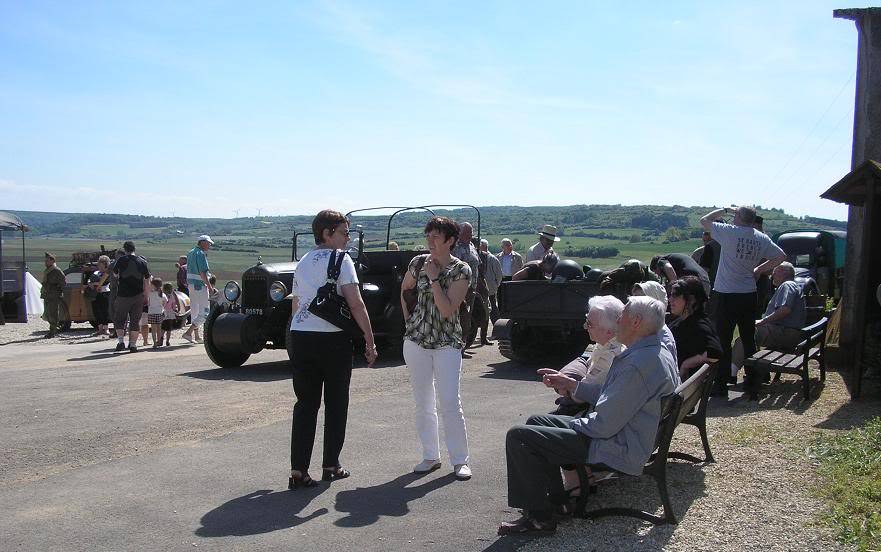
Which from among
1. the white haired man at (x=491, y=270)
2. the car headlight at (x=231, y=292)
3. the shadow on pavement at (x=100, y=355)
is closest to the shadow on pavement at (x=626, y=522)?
the car headlight at (x=231, y=292)

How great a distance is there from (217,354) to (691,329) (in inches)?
278

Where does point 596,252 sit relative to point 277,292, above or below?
below

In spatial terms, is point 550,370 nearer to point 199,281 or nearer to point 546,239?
point 546,239

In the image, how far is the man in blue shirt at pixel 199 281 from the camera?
15.7 m

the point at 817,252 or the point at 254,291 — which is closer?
the point at 254,291

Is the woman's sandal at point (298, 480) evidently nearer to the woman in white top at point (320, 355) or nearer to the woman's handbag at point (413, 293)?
the woman in white top at point (320, 355)

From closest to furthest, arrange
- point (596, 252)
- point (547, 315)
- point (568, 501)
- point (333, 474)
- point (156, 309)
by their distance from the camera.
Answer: point (568, 501) < point (333, 474) < point (547, 315) < point (156, 309) < point (596, 252)

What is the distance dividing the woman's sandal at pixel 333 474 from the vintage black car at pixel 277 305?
515cm

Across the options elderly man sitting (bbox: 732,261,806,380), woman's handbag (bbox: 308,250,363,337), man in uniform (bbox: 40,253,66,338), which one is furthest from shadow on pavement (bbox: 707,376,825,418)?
man in uniform (bbox: 40,253,66,338)

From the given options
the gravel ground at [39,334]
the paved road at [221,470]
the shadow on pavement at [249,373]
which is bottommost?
the gravel ground at [39,334]

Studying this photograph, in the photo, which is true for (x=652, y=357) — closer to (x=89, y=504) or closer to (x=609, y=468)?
(x=609, y=468)

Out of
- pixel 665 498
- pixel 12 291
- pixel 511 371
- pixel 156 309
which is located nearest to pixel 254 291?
pixel 511 371

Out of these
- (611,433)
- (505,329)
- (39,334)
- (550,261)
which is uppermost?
(550,261)

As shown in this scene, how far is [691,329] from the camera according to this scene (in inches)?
285
